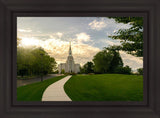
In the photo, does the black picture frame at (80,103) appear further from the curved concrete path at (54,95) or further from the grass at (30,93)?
the curved concrete path at (54,95)

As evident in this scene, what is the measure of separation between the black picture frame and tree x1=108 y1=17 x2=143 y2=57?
79.0 inches

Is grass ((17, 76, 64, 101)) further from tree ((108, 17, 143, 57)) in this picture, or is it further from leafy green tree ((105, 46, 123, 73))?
tree ((108, 17, 143, 57))

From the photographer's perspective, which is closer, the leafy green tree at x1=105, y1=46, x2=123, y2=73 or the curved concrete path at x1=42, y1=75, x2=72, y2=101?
the curved concrete path at x1=42, y1=75, x2=72, y2=101

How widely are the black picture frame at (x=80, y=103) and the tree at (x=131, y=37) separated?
6.58ft

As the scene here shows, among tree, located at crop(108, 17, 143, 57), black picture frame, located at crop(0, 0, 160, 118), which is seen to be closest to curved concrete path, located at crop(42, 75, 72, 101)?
black picture frame, located at crop(0, 0, 160, 118)

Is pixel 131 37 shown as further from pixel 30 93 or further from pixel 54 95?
pixel 30 93

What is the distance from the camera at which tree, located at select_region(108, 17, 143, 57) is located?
10.4ft

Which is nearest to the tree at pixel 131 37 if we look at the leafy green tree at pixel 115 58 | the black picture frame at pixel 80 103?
the leafy green tree at pixel 115 58

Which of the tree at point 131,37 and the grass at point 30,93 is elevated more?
the tree at point 131,37

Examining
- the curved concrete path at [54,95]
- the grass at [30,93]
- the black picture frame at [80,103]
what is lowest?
the grass at [30,93]

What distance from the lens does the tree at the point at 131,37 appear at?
3164 mm
